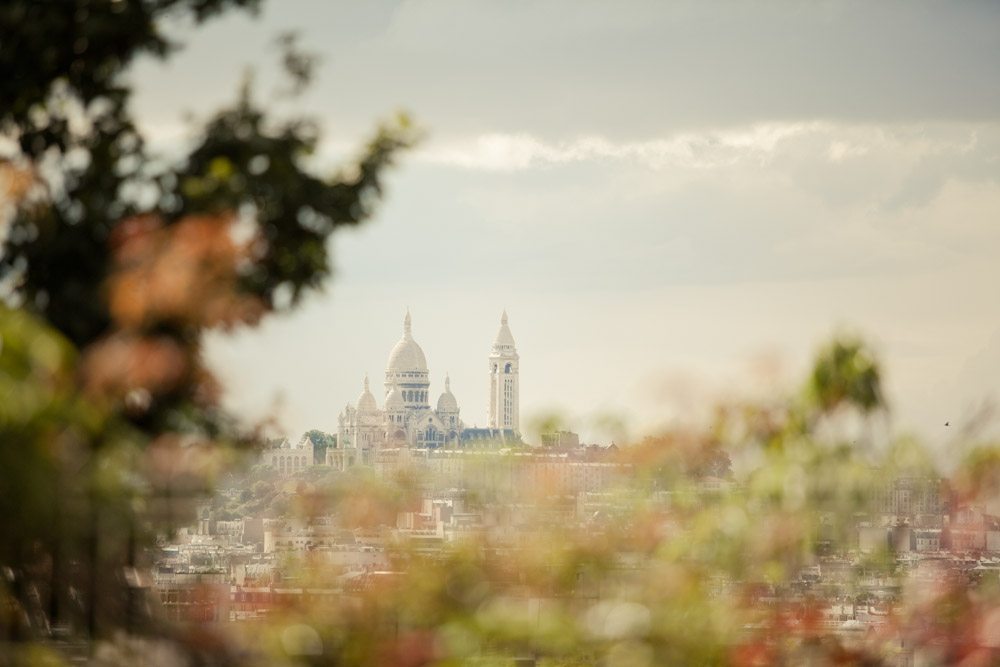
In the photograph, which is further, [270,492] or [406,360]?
[406,360]

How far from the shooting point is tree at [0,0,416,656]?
1.45 metres

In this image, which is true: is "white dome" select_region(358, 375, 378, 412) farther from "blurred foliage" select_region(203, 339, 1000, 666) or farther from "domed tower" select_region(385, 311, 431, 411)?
"domed tower" select_region(385, 311, 431, 411)

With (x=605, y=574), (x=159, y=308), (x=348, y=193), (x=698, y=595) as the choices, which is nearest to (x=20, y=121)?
(x=348, y=193)

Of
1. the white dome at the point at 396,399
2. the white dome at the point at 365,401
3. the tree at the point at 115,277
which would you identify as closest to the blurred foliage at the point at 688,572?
the tree at the point at 115,277

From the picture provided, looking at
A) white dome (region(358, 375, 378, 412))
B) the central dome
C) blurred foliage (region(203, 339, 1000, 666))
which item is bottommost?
blurred foliage (region(203, 339, 1000, 666))

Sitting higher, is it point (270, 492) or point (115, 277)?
point (115, 277)

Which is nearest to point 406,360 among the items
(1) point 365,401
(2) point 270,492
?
(1) point 365,401

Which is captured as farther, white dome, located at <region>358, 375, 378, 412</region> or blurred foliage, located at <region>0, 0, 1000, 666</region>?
white dome, located at <region>358, 375, 378, 412</region>

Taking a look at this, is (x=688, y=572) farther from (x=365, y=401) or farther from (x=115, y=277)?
(x=365, y=401)

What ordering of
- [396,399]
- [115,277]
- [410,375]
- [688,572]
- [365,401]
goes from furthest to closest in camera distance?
[410,375] → [396,399] → [365,401] → [115,277] → [688,572]

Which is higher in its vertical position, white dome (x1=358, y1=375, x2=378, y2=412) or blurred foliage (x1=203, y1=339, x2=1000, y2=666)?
white dome (x1=358, y1=375, x2=378, y2=412)

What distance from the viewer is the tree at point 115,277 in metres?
1.45

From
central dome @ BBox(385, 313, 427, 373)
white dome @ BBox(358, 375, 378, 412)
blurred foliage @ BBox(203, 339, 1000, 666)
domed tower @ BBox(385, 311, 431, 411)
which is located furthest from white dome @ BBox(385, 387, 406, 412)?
blurred foliage @ BBox(203, 339, 1000, 666)

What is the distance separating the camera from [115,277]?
8.39 ft
